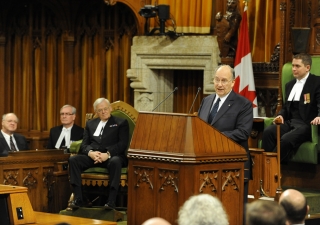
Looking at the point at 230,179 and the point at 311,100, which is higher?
the point at 311,100

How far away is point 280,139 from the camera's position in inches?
315

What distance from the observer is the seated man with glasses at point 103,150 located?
863cm

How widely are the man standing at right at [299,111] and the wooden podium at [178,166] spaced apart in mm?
1786

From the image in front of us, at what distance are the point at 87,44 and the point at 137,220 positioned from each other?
564cm

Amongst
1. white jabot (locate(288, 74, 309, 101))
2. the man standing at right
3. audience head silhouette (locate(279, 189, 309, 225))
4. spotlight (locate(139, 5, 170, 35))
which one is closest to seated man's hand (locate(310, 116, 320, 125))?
the man standing at right

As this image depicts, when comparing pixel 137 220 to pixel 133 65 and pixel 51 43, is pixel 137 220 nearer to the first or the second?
pixel 133 65

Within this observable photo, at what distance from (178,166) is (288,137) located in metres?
2.26

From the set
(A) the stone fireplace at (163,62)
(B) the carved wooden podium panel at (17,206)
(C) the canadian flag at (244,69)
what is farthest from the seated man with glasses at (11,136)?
(B) the carved wooden podium panel at (17,206)

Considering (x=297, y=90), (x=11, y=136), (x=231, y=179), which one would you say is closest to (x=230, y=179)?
(x=231, y=179)

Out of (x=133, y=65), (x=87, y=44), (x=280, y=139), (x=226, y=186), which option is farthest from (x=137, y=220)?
(x=87, y=44)

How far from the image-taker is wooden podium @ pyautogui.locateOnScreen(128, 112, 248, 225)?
5941 millimetres

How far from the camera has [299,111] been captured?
8141mm

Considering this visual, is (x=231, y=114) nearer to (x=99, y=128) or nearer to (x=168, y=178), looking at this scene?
(x=168, y=178)

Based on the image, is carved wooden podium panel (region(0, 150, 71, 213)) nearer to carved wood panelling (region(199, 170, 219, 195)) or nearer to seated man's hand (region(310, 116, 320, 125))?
seated man's hand (region(310, 116, 320, 125))
